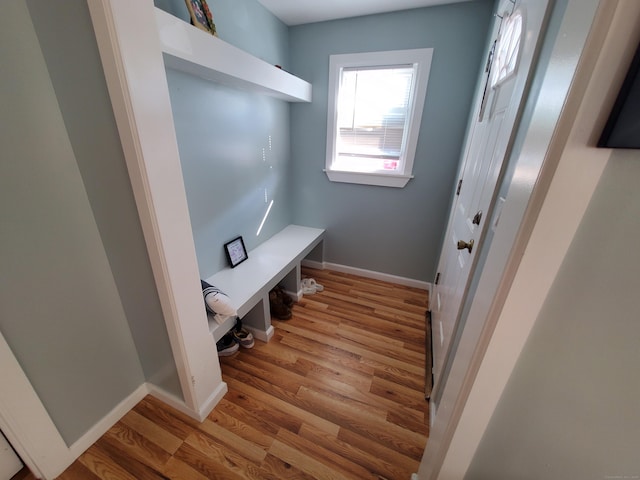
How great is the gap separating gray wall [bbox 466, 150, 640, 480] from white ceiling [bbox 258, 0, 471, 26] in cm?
207

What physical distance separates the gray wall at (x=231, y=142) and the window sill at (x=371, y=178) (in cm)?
56

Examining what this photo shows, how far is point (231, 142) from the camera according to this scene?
1751 millimetres

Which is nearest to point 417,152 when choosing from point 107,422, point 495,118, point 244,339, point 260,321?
point 495,118

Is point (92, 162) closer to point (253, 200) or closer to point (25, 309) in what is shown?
point (25, 309)

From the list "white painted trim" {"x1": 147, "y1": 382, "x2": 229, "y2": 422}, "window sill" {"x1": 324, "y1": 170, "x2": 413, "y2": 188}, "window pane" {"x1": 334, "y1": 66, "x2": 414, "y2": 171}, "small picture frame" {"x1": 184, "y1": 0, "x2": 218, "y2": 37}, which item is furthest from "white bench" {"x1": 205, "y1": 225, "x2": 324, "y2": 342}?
"small picture frame" {"x1": 184, "y1": 0, "x2": 218, "y2": 37}

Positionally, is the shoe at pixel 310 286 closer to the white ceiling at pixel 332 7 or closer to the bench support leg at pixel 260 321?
the bench support leg at pixel 260 321

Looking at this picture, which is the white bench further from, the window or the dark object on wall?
the dark object on wall

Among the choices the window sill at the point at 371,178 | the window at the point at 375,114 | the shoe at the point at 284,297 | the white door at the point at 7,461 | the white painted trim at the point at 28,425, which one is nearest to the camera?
the white painted trim at the point at 28,425

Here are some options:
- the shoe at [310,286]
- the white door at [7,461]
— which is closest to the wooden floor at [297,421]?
the white door at [7,461]

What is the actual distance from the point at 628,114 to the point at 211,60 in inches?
60.2

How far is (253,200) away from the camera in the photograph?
210 cm

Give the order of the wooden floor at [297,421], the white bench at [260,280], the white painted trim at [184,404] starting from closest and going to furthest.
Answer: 1. the wooden floor at [297,421]
2. the white painted trim at [184,404]
3. the white bench at [260,280]

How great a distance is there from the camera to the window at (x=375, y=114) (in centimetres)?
201

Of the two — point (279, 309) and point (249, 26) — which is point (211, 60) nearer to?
point (249, 26)
